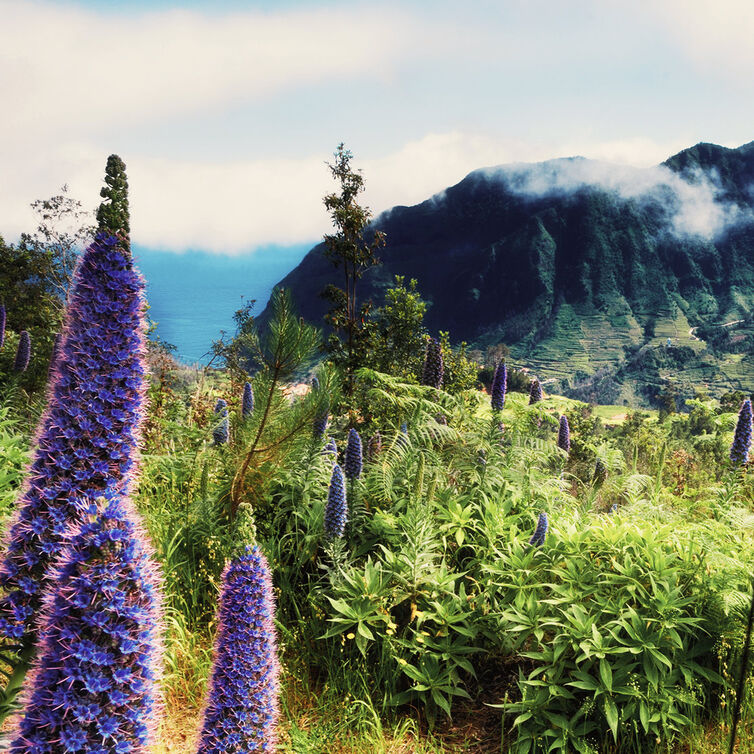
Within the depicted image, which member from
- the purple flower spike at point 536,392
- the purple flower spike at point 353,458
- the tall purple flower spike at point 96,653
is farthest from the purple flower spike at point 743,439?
the tall purple flower spike at point 96,653

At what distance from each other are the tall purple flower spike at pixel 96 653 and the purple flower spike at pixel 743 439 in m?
6.53

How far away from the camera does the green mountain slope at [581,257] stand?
464ft

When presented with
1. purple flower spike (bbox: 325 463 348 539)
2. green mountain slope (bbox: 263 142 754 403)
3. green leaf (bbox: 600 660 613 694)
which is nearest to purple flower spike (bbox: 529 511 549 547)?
green leaf (bbox: 600 660 613 694)

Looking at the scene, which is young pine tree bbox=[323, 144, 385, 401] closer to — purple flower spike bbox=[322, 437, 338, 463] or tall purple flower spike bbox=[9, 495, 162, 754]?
purple flower spike bbox=[322, 437, 338, 463]

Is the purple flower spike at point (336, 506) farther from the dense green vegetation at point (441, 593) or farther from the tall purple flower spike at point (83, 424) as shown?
the tall purple flower spike at point (83, 424)

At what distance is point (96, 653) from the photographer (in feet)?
4.46

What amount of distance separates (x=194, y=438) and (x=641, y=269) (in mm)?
181250

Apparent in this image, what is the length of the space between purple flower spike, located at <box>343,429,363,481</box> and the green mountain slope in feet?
414

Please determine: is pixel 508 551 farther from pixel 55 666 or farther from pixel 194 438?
pixel 194 438

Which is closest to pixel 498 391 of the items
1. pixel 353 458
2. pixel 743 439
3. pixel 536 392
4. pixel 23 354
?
pixel 536 392

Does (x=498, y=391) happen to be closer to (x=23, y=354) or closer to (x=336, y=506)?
(x=336, y=506)

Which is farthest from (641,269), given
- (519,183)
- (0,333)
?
(0,333)

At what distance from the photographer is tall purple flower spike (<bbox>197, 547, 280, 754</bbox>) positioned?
1.73 metres

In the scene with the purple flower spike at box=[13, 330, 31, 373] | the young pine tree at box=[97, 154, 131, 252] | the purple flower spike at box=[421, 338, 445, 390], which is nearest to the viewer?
the young pine tree at box=[97, 154, 131, 252]
